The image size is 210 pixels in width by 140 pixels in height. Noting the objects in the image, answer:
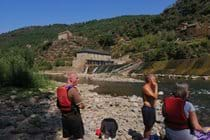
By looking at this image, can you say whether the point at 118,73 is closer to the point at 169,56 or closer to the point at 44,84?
the point at 169,56

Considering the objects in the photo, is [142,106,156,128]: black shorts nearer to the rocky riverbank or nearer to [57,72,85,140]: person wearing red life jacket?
the rocky riverbank

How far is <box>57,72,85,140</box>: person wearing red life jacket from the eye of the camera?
41.1ft

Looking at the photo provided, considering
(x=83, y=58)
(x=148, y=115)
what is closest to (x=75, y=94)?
(x=148, y=115)

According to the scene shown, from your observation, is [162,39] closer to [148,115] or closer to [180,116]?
[148,115]

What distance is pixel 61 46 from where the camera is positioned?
7382 inches

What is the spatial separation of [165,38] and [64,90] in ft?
447

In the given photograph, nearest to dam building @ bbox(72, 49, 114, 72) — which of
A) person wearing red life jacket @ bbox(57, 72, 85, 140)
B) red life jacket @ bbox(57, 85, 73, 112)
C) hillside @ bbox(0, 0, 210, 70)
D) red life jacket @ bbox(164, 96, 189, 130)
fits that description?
hillside @ bbox(0, 0, 210, 70)

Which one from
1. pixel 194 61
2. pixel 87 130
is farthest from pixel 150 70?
pixel 87 130

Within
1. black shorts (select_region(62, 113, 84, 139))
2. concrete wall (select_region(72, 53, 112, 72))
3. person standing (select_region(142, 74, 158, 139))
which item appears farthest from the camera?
concrete wall (select_region(72, 53, 112, 72))

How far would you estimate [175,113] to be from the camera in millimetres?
10703

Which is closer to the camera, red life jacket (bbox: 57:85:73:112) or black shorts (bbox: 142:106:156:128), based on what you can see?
red life jacket (bbox: 57:85:73:112)

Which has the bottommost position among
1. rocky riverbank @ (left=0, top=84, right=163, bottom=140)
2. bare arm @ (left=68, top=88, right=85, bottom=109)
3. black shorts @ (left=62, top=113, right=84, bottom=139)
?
rocky riverbank @ (left=0, top=84, right=163, bottom=140)

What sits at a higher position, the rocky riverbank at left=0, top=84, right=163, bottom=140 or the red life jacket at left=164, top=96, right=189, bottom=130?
the red life jacket at left=164, top=96, right=189, bottom=130

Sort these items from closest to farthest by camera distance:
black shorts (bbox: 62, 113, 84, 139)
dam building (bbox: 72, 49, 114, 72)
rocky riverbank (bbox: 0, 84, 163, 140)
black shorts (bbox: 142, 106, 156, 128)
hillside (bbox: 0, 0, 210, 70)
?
black shorts (bbox: 62, 113, 84, 139) < black shorts (bbox: 142, 106, 156, 128) < rocky riverbank (bbox: 0, 84, 163, 140) < hillside (bbox: 0, 0, 210, 70) < dam building (bbox: 72, 49, 114, 72)
